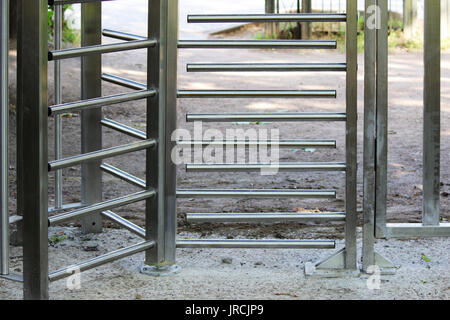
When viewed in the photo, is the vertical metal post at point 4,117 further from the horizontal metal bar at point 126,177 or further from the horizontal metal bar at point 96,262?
the horizontal metal bar at point 126,177

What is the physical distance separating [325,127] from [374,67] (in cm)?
431

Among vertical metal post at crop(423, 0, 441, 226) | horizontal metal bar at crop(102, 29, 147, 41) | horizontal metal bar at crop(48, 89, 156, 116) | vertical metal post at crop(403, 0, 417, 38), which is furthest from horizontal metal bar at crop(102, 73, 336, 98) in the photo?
vertical metal post at crop(403, 0, 417, 38)

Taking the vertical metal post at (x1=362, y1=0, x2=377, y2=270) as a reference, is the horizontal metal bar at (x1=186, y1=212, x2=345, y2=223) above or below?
below

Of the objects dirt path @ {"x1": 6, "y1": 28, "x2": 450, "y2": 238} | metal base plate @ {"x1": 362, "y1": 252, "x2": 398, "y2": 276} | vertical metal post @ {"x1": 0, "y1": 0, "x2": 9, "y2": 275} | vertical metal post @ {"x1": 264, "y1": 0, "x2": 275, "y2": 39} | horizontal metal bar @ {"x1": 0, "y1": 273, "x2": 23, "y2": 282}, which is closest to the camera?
vertical metal post @ {"x1": 0, "y1": 0, "x2": 9, "y2": 275}

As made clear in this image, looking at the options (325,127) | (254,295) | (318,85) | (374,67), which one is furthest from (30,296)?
(318,85)

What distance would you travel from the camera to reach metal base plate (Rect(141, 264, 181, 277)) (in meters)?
3.69

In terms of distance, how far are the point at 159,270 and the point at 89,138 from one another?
0.84 meters

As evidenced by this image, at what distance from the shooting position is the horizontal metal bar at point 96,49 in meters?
3.13

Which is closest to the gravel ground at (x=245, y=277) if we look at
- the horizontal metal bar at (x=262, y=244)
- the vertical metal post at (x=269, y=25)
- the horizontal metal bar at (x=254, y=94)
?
the horizontal metal bar at (x=262, y=244)

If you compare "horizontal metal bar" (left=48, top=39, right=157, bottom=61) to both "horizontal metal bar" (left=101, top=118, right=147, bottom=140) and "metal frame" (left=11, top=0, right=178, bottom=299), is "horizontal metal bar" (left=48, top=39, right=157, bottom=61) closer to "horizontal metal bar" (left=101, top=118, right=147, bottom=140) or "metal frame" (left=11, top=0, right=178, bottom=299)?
"metal frame" (left=11, top=0, right=178, bottom=299)

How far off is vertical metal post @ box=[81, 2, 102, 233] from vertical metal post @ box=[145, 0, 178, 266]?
55 cm

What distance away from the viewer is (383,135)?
3.60 meters

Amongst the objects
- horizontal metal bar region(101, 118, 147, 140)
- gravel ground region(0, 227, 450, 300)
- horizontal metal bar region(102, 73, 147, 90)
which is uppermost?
horizontal metal bar region(102, 73, 147, 90)

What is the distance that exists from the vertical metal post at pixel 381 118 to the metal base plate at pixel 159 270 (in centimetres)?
94
